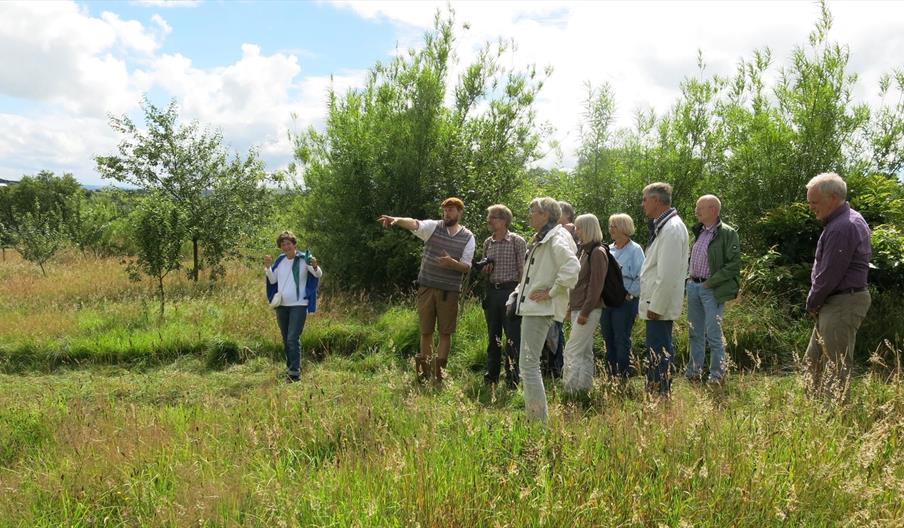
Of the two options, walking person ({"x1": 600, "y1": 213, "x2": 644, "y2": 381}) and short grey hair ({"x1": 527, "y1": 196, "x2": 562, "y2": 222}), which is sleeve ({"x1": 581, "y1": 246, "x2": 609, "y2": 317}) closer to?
walking person ({"x1": 600, "y1": 213, "x2": 644, "y2": 381})

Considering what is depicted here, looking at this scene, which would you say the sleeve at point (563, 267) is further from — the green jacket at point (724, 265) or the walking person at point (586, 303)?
the green jacket at point (724, 265)

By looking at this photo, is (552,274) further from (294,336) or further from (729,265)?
(294,336)

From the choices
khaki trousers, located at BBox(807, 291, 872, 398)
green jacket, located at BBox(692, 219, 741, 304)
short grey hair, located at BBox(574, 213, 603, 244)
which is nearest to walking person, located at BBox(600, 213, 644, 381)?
short grey hair, located at BBox(574, 213, 603, 244)

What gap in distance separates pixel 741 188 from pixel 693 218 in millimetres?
1086

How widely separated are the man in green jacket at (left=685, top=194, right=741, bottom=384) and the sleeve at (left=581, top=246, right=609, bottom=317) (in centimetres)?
99

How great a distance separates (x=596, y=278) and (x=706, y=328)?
1484 mm

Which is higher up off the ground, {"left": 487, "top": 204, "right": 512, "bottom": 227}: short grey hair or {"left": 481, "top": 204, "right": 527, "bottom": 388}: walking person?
{"left": 487, "top": 204, "right": 512, "bottom": 227}: short grey hair

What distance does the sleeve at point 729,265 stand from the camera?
5969mm

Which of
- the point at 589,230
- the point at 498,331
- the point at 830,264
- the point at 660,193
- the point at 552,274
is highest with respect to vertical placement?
the point at 660,193

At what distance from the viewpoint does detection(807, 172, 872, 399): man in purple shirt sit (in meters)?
4.54

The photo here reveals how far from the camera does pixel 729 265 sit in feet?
19.6

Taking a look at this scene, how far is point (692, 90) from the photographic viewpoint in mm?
11047

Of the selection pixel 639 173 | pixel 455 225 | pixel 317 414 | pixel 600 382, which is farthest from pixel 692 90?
pixel 317 414

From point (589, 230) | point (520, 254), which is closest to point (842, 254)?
point (589, 230)
